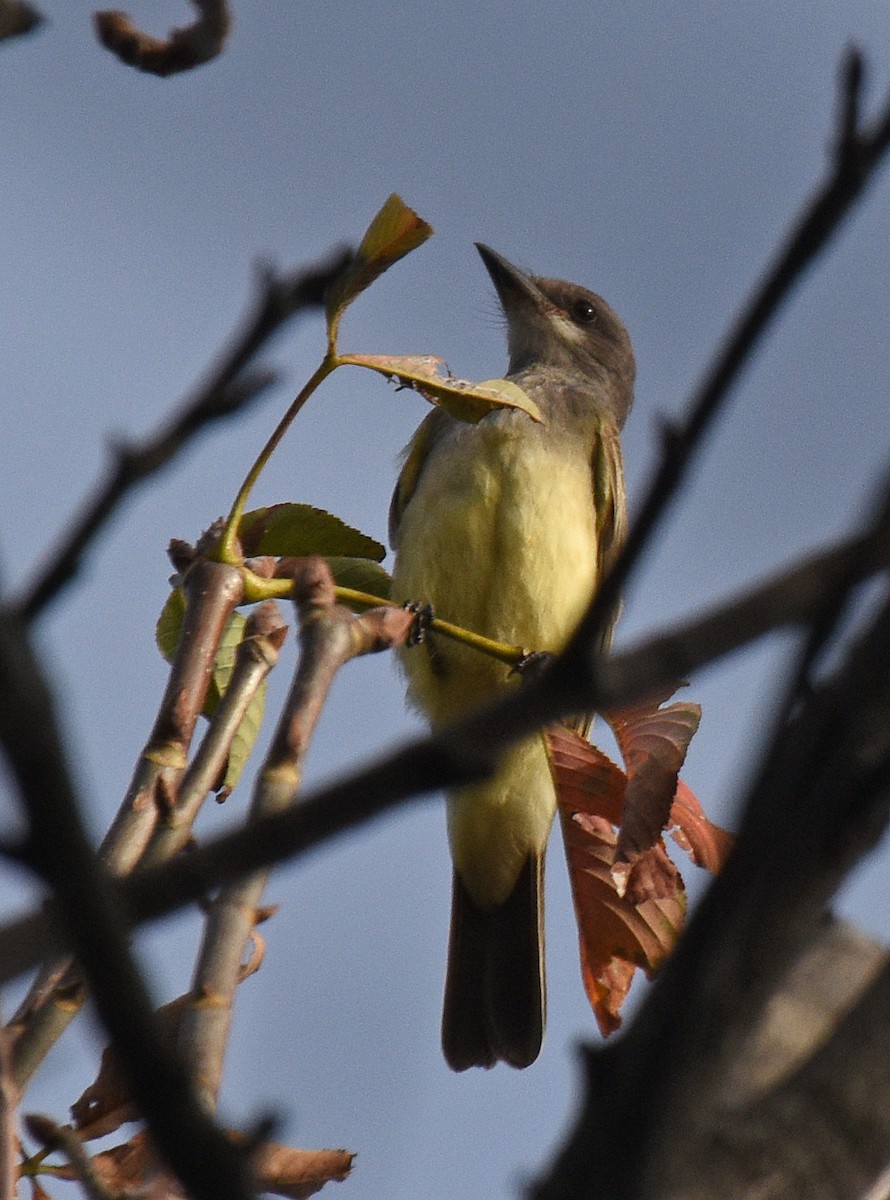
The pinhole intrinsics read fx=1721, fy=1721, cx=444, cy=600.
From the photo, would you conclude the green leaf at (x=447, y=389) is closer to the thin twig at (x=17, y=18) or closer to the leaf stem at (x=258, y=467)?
the leaf stem at (x=258, y=467)

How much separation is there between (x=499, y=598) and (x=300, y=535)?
9.07ft

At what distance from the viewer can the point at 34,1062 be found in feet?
7.34

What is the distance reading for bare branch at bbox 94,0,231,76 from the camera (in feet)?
6.65

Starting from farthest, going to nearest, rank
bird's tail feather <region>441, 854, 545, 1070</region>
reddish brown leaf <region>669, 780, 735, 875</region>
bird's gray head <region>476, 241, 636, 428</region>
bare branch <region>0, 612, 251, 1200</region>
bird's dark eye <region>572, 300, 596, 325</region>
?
bird's dark eye <region>572, 300, 596, 325</region> < bird's gray head <region>476, 241, 636, 428</region> < bird's tail feather <region>441, 854, 545, 1070</region> < reddish brown leaf <region>669, 780, 735, 875</region> < bare branch <region>0, 612, 251, 1200</region>

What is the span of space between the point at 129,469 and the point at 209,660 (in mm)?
1369

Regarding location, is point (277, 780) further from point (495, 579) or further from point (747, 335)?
point (495, 579)

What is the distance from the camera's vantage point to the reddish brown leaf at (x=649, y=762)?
11.2 feet

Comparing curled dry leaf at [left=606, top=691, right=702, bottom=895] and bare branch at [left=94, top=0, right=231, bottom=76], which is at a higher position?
bare branch at [left=94, top=0, right=231, bottom=76]

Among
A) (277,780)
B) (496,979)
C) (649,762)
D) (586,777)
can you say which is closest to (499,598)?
(496,979)

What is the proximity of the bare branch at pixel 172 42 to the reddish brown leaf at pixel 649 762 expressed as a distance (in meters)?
1.82

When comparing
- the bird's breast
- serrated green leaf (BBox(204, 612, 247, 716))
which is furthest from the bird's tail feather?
serrated green leaf (BBox(204, 612, 247, 716))

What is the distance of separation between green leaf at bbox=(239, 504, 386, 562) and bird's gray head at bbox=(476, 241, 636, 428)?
15.3 feet

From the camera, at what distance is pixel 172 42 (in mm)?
2141

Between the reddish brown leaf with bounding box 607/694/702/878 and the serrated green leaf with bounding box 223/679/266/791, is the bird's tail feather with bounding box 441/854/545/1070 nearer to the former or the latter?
the reddish brown leaf with bounding box 607/694/702/878
